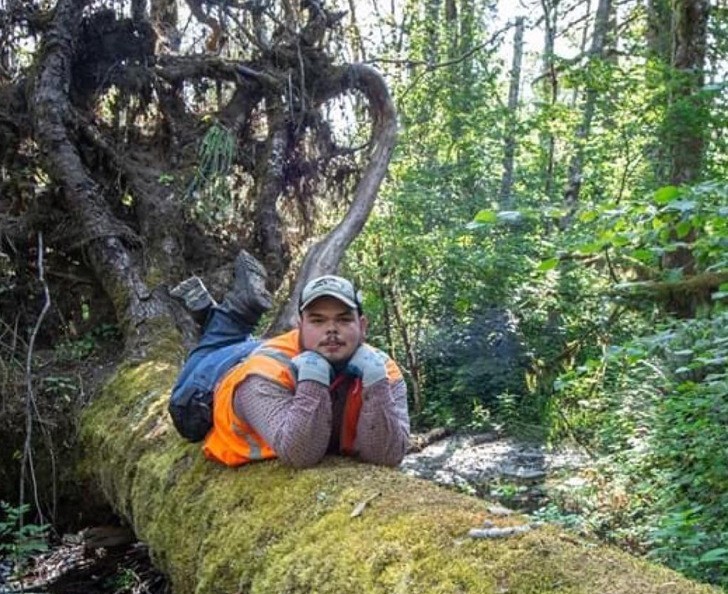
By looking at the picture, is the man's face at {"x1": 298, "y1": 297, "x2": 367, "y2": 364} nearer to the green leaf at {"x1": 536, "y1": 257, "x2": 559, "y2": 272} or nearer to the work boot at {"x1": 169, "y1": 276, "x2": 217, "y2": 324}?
the green leaf at {"x1": 536, "y1": 257, "x2": 559, "y2": 272}

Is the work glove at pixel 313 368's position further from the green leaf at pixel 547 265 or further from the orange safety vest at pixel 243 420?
the green leaf at pixel 547 265

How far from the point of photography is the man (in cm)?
307

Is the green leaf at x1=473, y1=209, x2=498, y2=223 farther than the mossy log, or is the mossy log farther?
the green leaf at x1=473, y1=209, x2=498, y2=223

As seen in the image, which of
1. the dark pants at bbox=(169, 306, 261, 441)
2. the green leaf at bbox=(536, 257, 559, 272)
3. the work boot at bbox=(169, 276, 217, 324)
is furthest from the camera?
the work boot at bbox=(169, 276, 217, 324)

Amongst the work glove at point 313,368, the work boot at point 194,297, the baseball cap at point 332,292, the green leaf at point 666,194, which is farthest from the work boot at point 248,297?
the green leaf at point 666,194

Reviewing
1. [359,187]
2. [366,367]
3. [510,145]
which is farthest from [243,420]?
[510,145]

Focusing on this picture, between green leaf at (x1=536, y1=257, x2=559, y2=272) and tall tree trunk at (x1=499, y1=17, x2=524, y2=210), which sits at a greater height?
tall tree trunk at (x1=499, y1=17, x2=524, y2=210)

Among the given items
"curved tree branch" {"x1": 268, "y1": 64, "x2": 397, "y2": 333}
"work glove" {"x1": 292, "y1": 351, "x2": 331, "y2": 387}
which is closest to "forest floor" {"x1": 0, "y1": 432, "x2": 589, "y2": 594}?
"work glove" {"x1": 292, "y1": 351, "x2": 331, "y2": 387}

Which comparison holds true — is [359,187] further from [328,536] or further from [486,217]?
[328,536]

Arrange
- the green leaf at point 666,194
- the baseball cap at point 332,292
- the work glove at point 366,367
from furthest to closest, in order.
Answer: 1. the baseball cap at point 332,292
2. the work glove at point 366,367
3. the green leaf at point 666,194

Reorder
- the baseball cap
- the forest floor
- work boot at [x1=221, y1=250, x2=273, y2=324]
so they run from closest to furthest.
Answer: the baseball cap → work boot at [x1=221, y1=250, x2=273, y2=324] → the forest floor

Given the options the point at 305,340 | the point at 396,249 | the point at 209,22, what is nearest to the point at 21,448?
the point at 305,340

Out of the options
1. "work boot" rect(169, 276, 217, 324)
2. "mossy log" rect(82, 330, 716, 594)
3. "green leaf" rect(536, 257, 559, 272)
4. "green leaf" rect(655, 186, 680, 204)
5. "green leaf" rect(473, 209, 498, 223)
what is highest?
"green leaf" rect(655, 186, 680, 204)

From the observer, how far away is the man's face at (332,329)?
10.8 feet
